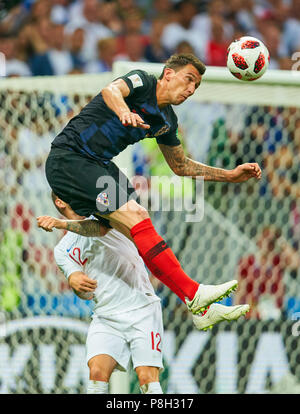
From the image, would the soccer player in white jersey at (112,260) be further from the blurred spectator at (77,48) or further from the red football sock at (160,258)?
the blurred spectator at (77,48)

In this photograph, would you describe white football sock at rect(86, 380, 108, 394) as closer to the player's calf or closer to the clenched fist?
the player's calf

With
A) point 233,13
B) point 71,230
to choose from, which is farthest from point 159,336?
point 233,13

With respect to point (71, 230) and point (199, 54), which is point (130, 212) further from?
point (199, 54)

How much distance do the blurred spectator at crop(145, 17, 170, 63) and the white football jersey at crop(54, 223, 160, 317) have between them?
3.76 metres

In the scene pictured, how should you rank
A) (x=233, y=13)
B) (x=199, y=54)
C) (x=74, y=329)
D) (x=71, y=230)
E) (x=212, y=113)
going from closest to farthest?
(x=71, y=230)
(x=74, y=329)
(x=212, y=113)
(x=199, y=54)
(x=233, y=13)

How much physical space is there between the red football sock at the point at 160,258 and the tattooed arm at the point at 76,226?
15.2 inches

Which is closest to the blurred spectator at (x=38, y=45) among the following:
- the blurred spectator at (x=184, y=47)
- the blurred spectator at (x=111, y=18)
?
the blurred spectator at (x=111, y=18)

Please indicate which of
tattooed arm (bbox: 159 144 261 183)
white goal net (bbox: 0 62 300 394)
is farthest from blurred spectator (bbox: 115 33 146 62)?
tattooed arm (bbox: 159 144 261 183)

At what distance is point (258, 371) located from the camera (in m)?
5.77

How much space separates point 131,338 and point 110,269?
0.41 meters

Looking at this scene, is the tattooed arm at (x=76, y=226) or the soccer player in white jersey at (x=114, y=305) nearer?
the tattooed arm at (x=76, y=226)

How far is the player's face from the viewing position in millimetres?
3885

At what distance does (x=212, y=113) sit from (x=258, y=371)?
2.09 m

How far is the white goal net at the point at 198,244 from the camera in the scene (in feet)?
A: 18.2
